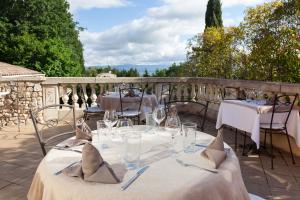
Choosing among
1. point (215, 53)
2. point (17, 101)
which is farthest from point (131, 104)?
point (215, 53)

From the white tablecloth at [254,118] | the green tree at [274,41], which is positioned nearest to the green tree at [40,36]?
the green tree at [274,41]

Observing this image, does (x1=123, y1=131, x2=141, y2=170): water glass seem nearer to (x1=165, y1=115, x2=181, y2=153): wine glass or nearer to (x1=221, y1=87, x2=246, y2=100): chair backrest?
(x1=165, y1=115, x2=181, y2=153): wine glass

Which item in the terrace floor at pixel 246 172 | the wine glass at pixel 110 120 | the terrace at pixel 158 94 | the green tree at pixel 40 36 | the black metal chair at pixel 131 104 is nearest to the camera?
the wine glass at pixel 110 120

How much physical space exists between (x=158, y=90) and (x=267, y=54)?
2550 mm

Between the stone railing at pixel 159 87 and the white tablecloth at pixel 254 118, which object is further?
the stone railing at pixel 159 87

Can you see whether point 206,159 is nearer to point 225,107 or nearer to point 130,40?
point 225,107

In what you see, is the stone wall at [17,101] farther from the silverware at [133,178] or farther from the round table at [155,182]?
the silverware at [133,178]

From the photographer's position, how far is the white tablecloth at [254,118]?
3.99 meters

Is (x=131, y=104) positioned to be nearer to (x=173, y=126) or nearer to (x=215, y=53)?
(x=173, y=126)

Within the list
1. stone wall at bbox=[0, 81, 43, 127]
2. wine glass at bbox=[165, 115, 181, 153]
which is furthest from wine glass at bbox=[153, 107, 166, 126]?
stone wall at bbox=[0, 81, 43, 127]

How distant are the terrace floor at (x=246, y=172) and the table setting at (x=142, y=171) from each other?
158 centimetres

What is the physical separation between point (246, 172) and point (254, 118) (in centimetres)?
66

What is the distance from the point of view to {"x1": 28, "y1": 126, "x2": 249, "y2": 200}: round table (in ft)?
4.64

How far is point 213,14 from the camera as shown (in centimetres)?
1496
